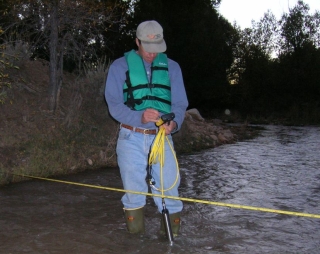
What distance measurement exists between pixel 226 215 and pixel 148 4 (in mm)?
21720

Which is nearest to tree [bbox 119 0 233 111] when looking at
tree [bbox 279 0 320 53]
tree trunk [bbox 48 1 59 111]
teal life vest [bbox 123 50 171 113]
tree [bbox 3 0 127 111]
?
tree [bbox 279 0 320 53]

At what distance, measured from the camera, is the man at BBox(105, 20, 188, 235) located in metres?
4.24

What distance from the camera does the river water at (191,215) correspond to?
4.74 metres

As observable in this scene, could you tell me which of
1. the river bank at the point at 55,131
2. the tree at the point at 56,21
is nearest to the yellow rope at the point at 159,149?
the river bank at the point at 55,131

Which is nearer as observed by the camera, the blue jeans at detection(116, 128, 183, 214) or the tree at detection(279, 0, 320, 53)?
the blue jeans at detection(116, 128, 183, 214)

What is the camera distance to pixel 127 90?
4.29m

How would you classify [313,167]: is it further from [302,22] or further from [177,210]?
[302,22]

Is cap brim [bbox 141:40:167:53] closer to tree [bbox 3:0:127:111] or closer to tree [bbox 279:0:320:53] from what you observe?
tree [bbox 3:0:127:111]

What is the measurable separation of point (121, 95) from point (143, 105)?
0.78ft

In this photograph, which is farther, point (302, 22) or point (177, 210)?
point (302, 22)

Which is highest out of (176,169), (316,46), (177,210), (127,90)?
(316,46)

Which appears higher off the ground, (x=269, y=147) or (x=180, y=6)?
(x=180, y=6)

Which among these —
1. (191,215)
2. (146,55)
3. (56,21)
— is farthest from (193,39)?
(146,55)

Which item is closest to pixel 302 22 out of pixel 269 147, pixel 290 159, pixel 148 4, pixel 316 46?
pixel 316 46
